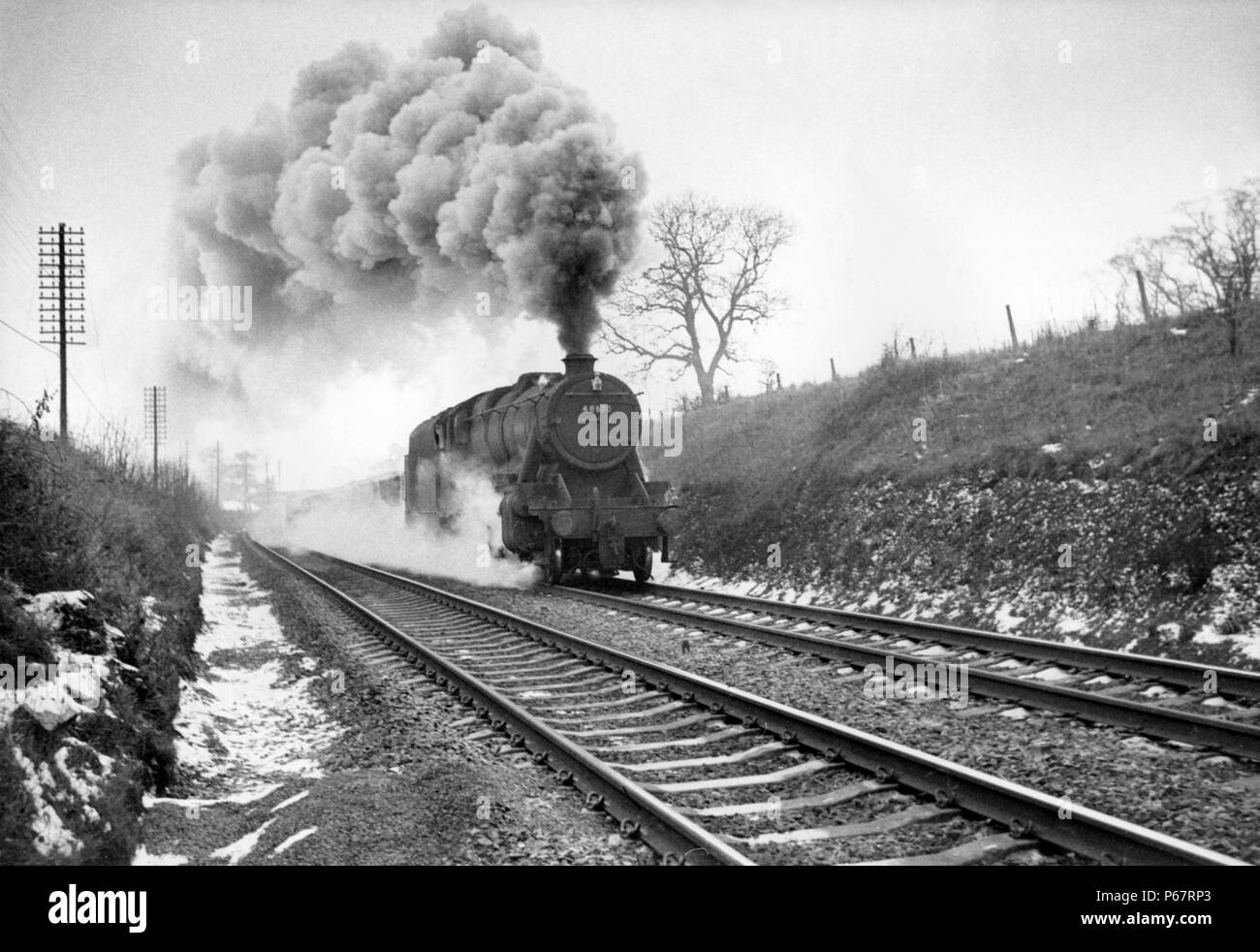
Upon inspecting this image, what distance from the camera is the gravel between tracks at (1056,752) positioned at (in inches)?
145

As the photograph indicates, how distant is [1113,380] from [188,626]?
12.2 meters

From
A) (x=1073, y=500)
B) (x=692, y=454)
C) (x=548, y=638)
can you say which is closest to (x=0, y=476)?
(x=548, y=638)

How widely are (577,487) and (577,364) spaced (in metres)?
1.87

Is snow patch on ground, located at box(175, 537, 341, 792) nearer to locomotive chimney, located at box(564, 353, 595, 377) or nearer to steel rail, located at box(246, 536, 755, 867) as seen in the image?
steel rail, located at box(246, 536, 755, 867)

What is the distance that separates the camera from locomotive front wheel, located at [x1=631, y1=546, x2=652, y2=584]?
1370 cm

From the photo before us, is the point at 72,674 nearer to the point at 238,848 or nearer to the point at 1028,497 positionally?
the point at 238,848

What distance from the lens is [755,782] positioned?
4.30m

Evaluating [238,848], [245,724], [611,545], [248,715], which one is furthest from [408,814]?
[611,545]

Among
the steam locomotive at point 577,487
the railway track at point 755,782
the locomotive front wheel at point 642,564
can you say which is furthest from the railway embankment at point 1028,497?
the railway track at point 755,782

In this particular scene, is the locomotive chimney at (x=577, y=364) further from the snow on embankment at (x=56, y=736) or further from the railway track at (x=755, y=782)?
the snow on embankment at (x=56, y=736)

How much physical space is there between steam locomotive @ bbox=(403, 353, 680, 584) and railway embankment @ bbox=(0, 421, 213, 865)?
547 centimetres

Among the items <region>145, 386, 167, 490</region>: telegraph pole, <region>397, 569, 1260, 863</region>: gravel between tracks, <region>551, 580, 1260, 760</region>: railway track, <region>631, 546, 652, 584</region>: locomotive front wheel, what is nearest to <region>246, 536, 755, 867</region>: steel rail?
<region>397, 569, 1260, 863</region>: gravel between tracks

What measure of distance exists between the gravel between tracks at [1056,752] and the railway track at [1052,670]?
13cm

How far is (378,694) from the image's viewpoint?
21.4 ft
